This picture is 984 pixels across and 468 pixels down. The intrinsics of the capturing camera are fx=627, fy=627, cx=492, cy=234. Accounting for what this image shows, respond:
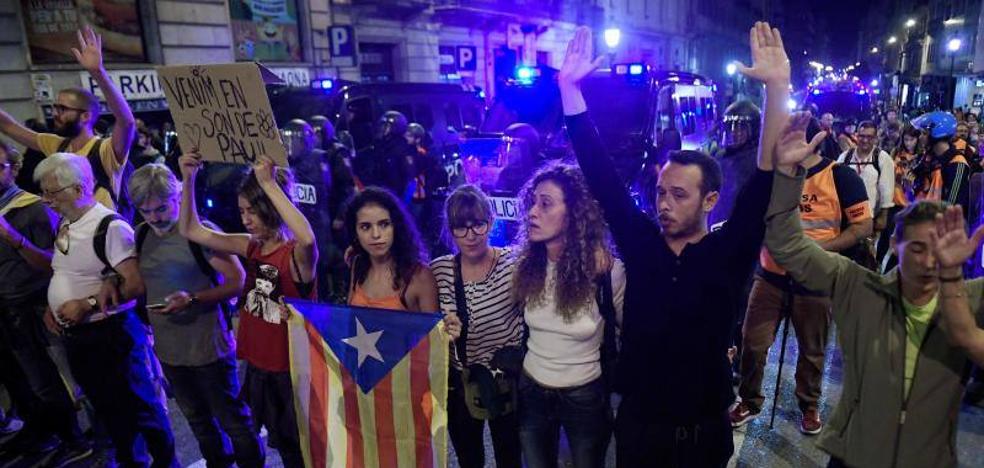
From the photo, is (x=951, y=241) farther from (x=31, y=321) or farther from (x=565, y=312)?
(x=31, y=321)

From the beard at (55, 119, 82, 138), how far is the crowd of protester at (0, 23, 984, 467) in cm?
1

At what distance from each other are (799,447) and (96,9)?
1408cm

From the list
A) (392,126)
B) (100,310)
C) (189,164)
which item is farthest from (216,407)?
(392,126)

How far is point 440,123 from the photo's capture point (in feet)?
33.5

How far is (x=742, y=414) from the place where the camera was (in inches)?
165

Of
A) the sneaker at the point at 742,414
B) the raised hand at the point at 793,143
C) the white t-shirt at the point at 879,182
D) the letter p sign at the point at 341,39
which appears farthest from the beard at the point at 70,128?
the letter p sign at the point at 341,39

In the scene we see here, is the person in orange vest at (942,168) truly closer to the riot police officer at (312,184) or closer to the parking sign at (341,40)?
the riot police officer at (312,184)

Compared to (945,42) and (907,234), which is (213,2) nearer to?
(907,234)

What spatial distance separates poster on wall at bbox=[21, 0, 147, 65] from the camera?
11.4 m

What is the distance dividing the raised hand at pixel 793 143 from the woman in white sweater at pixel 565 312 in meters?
0.83

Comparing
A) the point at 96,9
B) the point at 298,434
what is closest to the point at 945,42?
the point at 96,9

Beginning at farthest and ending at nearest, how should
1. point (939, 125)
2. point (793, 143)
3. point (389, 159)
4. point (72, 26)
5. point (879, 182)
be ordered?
point (72, 26), point (389, 159), point (939, 125), point (879, 182), point (793, 143)

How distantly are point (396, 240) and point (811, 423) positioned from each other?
9.74 feet

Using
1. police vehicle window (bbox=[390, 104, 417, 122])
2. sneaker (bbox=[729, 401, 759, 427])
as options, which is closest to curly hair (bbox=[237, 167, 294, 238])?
sneaker (bbox=[729, 401, 759, 427])
